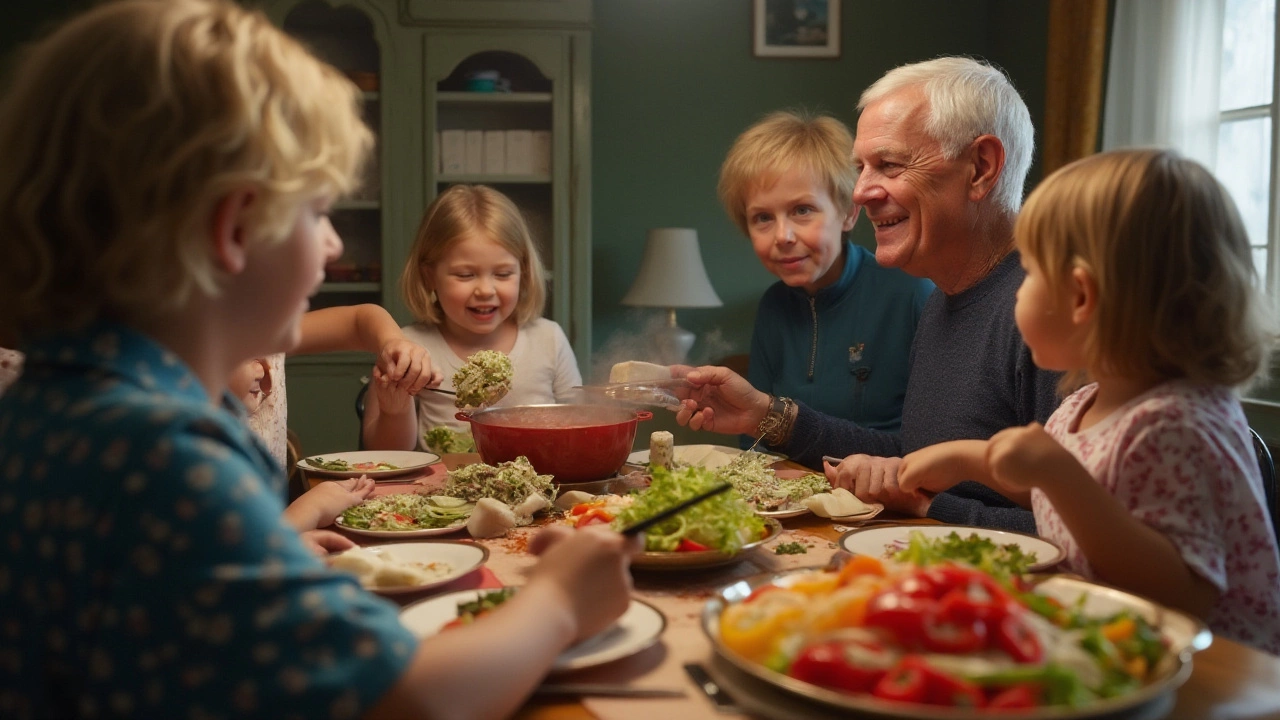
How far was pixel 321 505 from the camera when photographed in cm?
153

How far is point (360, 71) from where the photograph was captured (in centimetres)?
448

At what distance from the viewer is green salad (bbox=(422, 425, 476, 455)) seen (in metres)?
2.28

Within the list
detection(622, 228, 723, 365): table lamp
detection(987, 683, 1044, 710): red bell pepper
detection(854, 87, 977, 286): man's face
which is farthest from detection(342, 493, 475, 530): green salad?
detection(622, 228, 723, 365): table lamp

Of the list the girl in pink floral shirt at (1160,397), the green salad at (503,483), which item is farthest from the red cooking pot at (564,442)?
the girl in pink floral shirt at (1160,397)

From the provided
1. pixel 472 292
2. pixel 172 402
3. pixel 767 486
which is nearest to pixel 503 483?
pixel 767 486

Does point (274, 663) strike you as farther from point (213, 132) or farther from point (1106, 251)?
point (1106, 251)

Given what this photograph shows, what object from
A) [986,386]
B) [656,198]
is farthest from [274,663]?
[656,198]

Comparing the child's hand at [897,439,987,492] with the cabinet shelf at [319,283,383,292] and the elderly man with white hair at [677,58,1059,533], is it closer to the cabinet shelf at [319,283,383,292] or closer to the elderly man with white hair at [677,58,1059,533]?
the elderly man with white hair at [677,58,1059,533]

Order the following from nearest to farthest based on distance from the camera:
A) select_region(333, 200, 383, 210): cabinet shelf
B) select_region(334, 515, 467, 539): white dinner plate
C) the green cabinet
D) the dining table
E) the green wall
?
the dining table, select_region(334, 515, 467, 539): white dinner plate, the green cabinet, select_region(333, 200, 383, 210): cabinet shelf, the green wall

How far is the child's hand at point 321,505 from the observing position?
4.83 ft

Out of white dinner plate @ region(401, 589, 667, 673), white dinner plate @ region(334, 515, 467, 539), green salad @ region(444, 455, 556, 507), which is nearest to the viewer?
white dinner plate @ region(401, 589, 667, 673)

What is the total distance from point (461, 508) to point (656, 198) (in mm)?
3662

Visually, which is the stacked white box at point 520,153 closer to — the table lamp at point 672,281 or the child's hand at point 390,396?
the table lamp at point 672,281

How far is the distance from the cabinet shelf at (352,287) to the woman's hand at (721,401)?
2.49m
